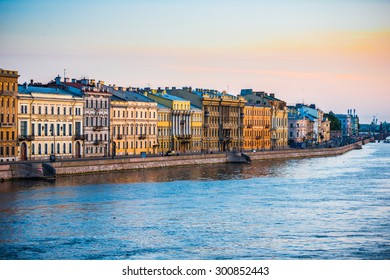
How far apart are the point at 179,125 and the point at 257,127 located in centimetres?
1690

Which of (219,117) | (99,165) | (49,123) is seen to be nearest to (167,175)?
(99,165)

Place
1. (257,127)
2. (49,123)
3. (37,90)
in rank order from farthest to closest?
1. (257,127)
2. (49,123)
3. (37,90)

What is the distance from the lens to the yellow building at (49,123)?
47.0 m

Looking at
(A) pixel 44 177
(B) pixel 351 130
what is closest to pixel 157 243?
(A) pixel 44 177

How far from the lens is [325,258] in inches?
870

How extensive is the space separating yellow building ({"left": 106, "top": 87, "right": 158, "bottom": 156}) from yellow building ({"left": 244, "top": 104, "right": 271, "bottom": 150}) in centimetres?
1740

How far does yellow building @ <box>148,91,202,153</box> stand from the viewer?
208 ft

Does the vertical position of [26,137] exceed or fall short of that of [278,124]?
it falls short

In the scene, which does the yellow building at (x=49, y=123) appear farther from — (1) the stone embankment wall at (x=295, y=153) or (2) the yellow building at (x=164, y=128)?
(1) the stone embankment wall at (x=295, y=153)

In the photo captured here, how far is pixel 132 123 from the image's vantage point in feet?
192

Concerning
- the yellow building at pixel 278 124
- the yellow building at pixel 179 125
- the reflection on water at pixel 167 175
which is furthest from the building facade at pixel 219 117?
the reflection on water at pixel 167 175

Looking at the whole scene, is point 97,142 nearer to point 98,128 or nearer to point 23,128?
point 98,128

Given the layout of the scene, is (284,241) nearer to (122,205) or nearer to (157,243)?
(157,243)
